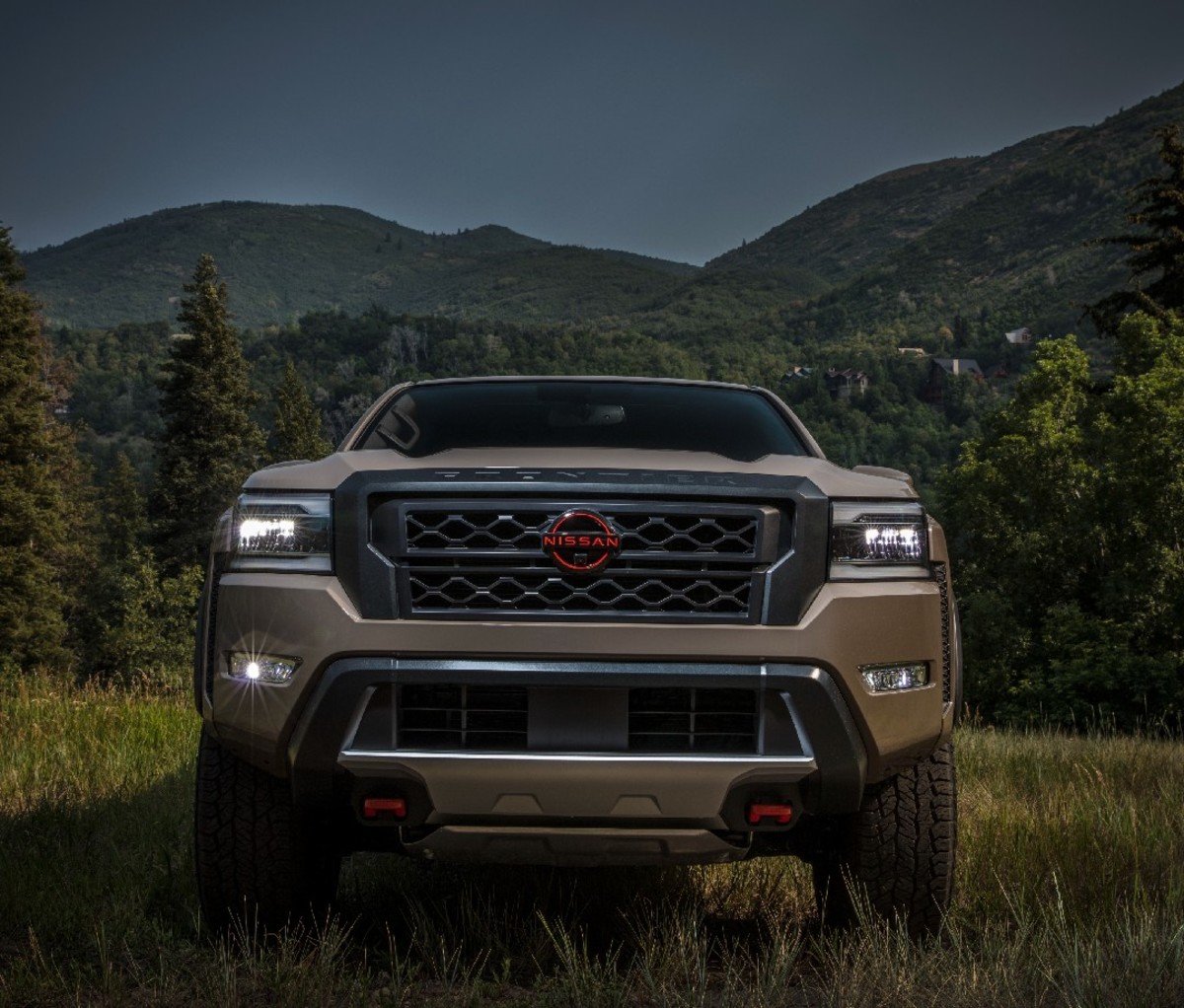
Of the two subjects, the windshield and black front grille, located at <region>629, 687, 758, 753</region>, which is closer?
black front grille, located at <region>629, 687, 758, 753</region>

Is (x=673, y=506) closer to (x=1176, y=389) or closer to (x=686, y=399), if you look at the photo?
(x=686, y=399)

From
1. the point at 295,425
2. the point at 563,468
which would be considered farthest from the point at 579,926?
the point at 295,425

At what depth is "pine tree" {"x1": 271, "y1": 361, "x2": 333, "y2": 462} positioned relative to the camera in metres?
64.9

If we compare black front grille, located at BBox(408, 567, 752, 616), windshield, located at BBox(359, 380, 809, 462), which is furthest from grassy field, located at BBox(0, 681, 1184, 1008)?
windshield, located at BBox(359, 380, 809, 462)

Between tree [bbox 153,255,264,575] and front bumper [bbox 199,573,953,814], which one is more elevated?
tree [bbox 153,255,264,575]

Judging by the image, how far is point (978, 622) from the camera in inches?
1533

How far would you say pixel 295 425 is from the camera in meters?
65.8

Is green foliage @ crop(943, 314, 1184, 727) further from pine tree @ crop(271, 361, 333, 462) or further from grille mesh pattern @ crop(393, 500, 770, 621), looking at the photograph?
pine tree @ crop(271, 361, 333, 462)

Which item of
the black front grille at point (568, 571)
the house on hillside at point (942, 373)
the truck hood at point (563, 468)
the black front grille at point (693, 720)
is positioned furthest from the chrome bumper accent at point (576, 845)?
the house on hillside at point (942, 373)

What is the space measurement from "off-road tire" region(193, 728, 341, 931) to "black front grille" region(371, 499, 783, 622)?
77cm

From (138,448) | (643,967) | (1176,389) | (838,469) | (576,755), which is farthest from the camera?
(138,448)

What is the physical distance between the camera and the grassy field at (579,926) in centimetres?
317

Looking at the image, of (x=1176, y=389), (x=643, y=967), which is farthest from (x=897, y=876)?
(x=1176, y=389)

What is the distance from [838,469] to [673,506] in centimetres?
76
